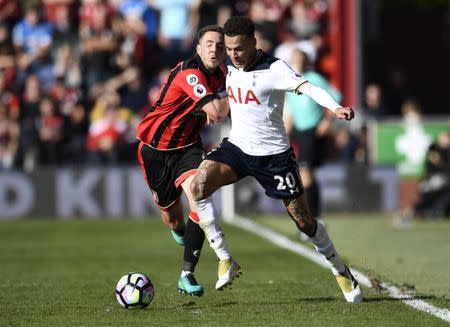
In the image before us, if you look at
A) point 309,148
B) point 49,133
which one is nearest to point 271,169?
point 309,148

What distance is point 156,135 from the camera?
991cm

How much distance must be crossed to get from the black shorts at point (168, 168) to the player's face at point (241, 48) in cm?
137

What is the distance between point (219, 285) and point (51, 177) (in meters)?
11.2

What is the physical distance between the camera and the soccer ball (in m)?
8.53

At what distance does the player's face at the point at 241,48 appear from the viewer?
28.1 ft

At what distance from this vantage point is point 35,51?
22.5 metres

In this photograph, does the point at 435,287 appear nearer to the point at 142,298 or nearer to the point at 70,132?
the point at 142,298

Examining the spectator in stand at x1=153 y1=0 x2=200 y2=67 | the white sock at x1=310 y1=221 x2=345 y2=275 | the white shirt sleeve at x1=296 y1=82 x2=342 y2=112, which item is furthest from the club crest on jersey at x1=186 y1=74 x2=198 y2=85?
the spectator in stand at x1=153 y1=0 x2=200 y2=67

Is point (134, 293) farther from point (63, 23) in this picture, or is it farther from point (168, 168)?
point (63, 23)

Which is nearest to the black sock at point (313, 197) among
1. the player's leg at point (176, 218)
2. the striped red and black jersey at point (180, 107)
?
the player's leg at point (176, 218)

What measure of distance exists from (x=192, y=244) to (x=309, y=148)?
19.5 feet

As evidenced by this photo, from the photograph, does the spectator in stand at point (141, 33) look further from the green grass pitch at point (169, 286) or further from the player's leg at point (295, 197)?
the player's leg at point (295, 197)

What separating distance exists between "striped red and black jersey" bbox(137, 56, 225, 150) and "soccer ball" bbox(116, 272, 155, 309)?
1.52 metres

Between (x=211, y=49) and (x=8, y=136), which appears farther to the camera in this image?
(x=8, y=136)
